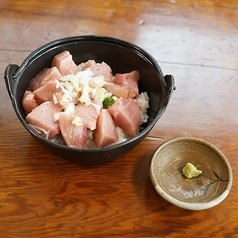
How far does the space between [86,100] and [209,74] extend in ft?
2.27

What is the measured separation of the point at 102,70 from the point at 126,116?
27 centimetres

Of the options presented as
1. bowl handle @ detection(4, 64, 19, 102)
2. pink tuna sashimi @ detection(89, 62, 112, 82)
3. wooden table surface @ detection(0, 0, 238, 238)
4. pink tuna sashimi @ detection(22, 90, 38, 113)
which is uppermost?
bowl handle @ detection(4, 64, 19, 102)

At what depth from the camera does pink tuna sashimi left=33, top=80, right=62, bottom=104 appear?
1362 millimetres

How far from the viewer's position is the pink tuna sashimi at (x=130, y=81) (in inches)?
56.9

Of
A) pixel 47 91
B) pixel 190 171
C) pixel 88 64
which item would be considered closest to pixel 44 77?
pixel 47 91

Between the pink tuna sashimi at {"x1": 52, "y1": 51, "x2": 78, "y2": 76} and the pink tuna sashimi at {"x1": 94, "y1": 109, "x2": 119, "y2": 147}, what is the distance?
276mm

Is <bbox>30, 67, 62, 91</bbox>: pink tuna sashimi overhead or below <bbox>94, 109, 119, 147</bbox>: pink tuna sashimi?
overhead

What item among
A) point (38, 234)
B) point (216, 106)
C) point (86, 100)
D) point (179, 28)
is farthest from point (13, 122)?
point (179, 28)

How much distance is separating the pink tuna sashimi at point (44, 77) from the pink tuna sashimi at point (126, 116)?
27 cm

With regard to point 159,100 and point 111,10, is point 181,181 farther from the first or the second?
point 111,10

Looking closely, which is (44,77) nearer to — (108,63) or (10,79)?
(10,79)

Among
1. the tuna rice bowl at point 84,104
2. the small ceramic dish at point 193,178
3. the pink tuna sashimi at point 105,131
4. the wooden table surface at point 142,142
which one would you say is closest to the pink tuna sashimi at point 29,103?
the tuna rice bowl at point 84,104

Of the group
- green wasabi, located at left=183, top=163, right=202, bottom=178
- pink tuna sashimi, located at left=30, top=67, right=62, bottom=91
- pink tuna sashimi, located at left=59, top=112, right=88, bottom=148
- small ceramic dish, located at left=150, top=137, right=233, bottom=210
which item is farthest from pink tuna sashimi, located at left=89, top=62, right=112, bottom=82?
green wasabi, located at left=183, top=163, right=202, bottom=178

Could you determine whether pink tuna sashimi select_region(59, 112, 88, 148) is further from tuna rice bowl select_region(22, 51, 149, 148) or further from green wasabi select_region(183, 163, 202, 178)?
green wasabi select_region(183, 163, 202, 178)
